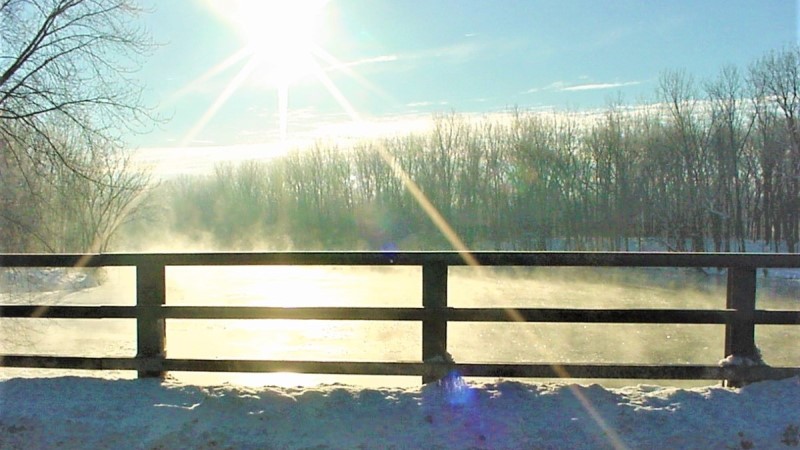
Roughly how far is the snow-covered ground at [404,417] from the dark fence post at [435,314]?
23cm

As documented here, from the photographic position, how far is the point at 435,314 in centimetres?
421

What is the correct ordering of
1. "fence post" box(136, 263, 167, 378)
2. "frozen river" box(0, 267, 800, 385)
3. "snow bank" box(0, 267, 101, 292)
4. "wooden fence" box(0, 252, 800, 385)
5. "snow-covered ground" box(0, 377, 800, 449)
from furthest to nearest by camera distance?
→ "snow bank" box(0, 267, 101, 292), "frozen river" box(0, 267, 800, 385), "fence post" box(136, 263, 167, 378), "wooden fence" box(0, 252, 800, 385), "snow-covered ground" box(0, 377, 800, 449)

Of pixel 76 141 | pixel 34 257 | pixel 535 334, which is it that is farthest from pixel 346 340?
pixel 34 257

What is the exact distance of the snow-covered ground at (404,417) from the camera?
354 cm

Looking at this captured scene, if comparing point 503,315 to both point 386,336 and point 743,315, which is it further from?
point 386,336

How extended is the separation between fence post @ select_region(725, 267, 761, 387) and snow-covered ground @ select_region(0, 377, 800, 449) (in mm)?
244

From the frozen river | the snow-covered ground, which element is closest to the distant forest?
the frozen river

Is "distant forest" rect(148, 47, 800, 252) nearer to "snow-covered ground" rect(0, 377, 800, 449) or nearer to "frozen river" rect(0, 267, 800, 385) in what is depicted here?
"frozen river" rect(0, 267, 800, 385)

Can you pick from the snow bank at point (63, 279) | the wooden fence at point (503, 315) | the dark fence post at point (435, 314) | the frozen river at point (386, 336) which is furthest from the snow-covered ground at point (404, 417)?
the snow bank at point (63, 279)

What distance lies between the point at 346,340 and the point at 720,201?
38.2 m

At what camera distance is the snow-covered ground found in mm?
3539

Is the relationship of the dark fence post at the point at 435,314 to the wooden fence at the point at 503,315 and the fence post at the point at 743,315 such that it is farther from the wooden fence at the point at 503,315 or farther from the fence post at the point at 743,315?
the fence post at the point at 743,315

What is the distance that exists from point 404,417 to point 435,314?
2.51 ft

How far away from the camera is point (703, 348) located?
46.8 ft
